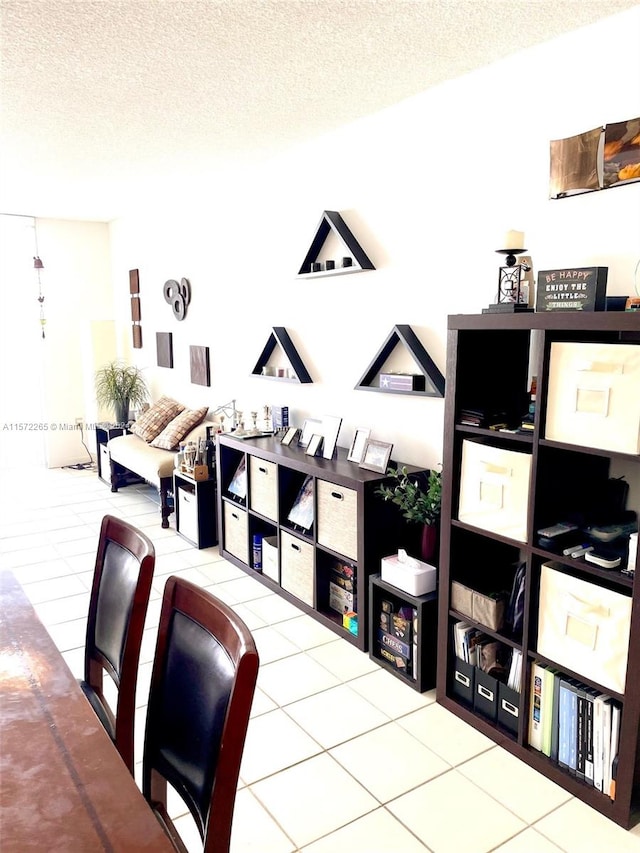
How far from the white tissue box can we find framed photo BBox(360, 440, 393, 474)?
1.54ft

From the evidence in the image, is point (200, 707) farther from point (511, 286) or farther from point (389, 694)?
point (511, 286)

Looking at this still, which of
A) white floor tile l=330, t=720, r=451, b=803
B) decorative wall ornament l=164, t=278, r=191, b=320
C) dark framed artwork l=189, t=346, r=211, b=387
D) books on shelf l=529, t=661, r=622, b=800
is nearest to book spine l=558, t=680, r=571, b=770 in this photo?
books on shelf l=529, t=661, r=622, b=800

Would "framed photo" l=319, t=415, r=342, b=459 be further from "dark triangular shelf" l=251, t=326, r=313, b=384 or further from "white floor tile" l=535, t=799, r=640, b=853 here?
"white floor tile" l=535, t=799, r=640, b=853

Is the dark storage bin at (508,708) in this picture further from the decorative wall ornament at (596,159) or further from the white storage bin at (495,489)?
the decorative wall ornament at (596,159)

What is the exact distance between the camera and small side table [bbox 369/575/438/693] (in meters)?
2.70

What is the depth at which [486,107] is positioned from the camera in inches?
106

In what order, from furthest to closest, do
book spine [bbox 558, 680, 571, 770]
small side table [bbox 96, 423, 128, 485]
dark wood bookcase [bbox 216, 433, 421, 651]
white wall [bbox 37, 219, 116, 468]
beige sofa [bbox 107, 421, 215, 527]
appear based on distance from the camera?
1. white wall [bbox 37, 219, 116, 468]
2. small side table [bbox 96, 423, 128, 485]
3. beige sofa [bbox 107, 421, 215, 527]
4. dark wood bookcase [bbox 216, 433, 421, 651]
5. book spine [bbox 558, 680, 571, 770]

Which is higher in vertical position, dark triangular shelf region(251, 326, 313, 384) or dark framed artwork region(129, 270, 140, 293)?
dark framed artwork region(129, 270, 140, 293)

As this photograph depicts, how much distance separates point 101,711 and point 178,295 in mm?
4159

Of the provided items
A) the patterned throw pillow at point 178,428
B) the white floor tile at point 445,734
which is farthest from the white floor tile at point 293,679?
the patterned throw pillow at point 178,428

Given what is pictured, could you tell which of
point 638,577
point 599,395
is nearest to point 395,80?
point 599,395

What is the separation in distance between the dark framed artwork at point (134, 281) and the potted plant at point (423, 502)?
428 centimetres

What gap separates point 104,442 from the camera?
243 inches

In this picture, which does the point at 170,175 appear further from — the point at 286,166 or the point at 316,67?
the point at 316,67
